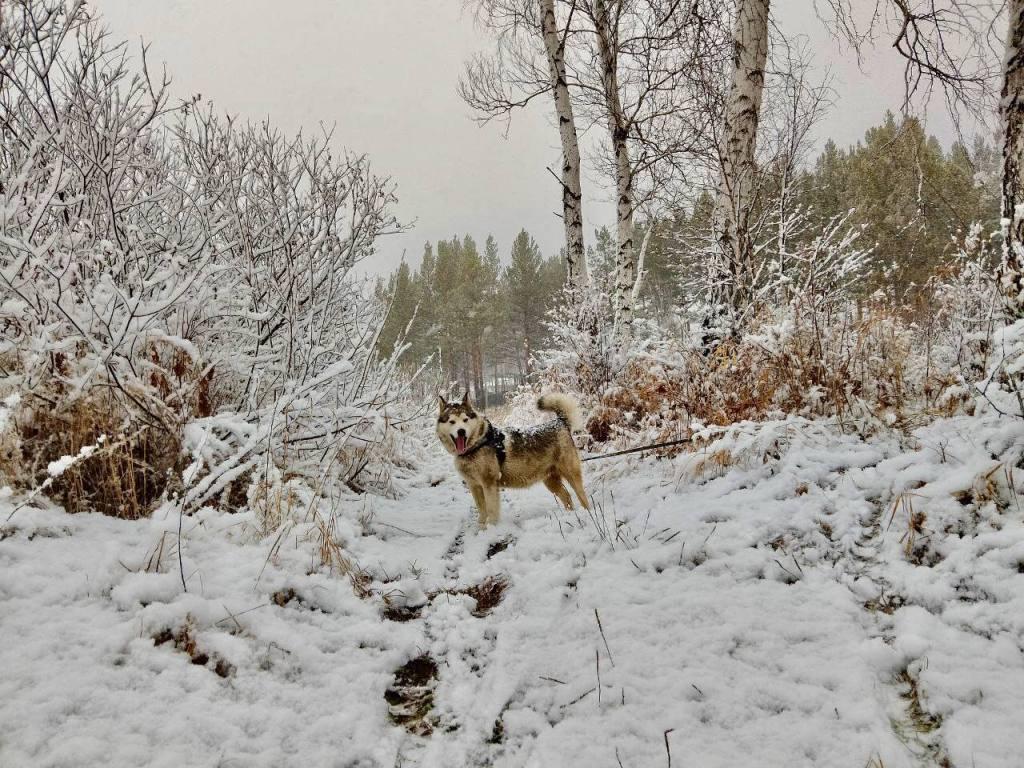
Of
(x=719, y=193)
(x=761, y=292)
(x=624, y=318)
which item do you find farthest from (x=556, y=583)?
(x=624, y=318)

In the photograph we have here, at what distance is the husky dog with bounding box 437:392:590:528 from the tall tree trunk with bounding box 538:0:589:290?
5.17 meters

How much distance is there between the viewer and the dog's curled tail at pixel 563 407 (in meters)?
4.57

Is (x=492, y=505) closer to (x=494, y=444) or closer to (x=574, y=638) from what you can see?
(x=494, y=444)

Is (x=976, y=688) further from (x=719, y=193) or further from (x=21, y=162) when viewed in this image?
(x=719, y=193)

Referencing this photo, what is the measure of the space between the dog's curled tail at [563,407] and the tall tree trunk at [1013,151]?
2.93 meters

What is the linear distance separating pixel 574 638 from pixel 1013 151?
3.43 metres

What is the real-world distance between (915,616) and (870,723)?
21.9 inches

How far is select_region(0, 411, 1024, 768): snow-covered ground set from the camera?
137 centimetres

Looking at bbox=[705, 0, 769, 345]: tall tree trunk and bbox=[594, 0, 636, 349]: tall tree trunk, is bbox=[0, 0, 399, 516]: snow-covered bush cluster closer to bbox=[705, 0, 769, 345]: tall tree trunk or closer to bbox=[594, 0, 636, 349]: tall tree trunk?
bbox=[705, 0, 769, 345]: tall tree trunk

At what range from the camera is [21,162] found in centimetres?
291

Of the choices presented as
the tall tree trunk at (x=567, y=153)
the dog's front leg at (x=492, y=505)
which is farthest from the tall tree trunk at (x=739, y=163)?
the tall tree trunk at (x=567, y=153)

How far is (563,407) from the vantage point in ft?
15.1

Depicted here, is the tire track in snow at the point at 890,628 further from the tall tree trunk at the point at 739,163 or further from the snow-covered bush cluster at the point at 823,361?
the tall tree trunk at the point at 739,163

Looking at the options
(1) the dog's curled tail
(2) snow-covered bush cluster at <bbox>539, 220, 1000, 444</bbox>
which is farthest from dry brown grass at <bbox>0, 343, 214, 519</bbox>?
(2) snow-covered bush cluster at <bbox>539, 220, 1000, 444</bbox>
